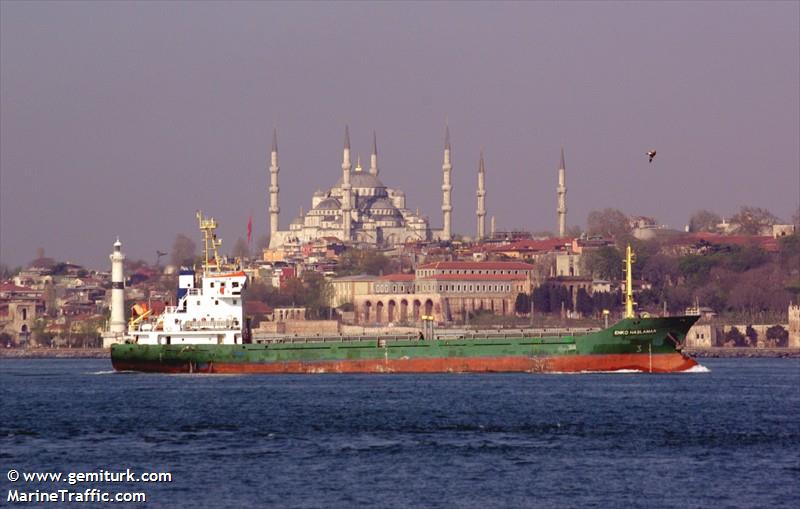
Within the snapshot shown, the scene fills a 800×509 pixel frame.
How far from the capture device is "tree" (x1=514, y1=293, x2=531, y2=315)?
151250mm

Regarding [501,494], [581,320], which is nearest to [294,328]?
[581,320]

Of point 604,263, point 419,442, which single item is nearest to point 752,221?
point 604,263

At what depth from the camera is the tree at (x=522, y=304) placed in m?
151

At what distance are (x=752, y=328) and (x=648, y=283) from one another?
2762 centimetres

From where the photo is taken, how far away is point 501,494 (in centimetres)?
3253

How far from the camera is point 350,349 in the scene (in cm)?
6775

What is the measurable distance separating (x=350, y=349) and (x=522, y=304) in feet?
280

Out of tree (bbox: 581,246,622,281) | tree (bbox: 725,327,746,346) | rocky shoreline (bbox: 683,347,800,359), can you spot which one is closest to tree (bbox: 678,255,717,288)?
tree (bbox: 581,246,622,281)

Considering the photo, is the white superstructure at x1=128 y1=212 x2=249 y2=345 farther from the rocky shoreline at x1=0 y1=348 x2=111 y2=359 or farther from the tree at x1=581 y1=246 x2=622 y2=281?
the tree at x1=581 y1=246 x2=622 y2=281

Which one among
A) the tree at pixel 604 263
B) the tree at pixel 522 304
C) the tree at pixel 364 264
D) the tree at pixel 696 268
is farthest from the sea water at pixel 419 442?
the tree at pixel 364 264

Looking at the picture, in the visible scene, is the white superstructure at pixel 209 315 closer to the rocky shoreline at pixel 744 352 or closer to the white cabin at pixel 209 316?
the white cabin at pixel 209 316

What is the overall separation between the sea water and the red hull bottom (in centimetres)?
302

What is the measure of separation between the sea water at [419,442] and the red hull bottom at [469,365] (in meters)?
3.02

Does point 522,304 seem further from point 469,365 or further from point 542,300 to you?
point 469,365
